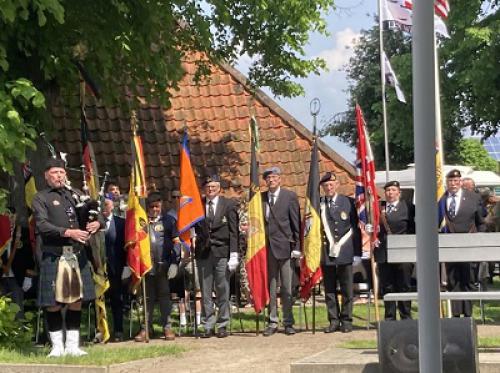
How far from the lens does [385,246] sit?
47.7 feet

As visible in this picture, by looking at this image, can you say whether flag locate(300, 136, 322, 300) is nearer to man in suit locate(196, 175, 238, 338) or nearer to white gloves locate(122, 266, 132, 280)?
man in suit locate(196, 175, 238, 338)

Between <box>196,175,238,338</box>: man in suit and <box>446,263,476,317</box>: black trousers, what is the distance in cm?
272

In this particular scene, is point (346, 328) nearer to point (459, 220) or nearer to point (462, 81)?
point (459, 220)

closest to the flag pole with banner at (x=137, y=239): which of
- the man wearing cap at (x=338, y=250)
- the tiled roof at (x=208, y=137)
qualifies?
the man wearing cap at (x=338, y=250)

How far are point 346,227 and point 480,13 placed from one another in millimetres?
21278

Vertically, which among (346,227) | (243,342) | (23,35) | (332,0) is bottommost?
(243,342)

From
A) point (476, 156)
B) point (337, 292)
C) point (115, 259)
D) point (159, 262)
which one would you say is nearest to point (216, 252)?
point (159, 262)

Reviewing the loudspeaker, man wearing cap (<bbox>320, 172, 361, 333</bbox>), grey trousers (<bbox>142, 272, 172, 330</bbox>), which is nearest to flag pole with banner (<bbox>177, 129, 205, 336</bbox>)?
grey trousers (<bbox>142, 272, 172, 330</bbox>)

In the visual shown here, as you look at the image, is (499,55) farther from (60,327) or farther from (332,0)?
(60,327)

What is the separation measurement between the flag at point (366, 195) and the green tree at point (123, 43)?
295 cm

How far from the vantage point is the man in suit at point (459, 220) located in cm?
1459

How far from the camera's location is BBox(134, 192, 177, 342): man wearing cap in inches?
561

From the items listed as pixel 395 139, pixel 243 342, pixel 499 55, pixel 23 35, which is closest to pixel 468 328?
pixel 243 342

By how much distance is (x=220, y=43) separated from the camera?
19.0 meters
